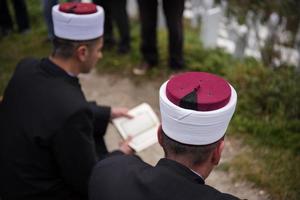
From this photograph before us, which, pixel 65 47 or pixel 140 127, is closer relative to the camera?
pixel 65 47

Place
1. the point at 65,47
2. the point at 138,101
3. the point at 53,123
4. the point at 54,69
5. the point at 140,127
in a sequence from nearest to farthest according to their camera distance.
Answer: the point at 53,123 < the point at 54,69 < the point at 65,47 < the point at 140,127 < the point at 138,101

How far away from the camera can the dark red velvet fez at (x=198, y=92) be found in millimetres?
1664

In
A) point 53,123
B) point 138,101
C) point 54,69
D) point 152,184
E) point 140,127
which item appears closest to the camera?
point 152,184

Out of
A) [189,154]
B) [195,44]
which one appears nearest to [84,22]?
[189,154]

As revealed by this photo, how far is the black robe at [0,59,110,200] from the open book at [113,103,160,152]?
518 millimetres

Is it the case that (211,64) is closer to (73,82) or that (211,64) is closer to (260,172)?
(260,172)

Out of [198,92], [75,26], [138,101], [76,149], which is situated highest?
[198,92]

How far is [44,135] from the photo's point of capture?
231 centimetres

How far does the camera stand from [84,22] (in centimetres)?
277

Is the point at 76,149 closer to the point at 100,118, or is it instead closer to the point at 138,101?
the point at 100,118

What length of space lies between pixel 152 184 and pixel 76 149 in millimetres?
844

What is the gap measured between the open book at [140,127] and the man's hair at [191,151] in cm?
118

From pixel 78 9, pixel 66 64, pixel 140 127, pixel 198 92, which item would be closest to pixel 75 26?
pixel 78 9

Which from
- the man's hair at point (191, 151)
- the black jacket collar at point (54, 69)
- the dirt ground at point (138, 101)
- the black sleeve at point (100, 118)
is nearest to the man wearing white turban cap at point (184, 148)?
the man's hair at point (191, 151)
